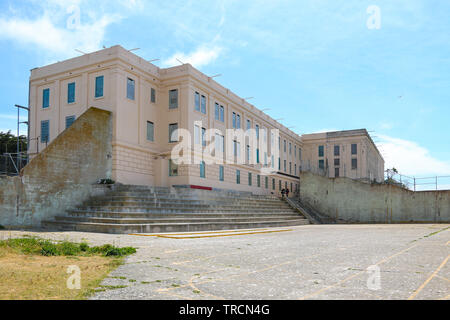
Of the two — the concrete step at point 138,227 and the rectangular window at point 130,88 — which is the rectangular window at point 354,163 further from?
the concrete step at point 138,227

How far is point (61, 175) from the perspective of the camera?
20328 mm

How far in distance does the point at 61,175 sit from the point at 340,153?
48.1m

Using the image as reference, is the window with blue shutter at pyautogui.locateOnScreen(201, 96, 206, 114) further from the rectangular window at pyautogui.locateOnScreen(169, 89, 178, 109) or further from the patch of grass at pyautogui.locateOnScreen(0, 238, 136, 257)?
the patch of grass at pyautogui.locateOnScreen(0, 238, 136, 257)

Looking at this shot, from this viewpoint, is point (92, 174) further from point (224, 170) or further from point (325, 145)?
point (325, 145)

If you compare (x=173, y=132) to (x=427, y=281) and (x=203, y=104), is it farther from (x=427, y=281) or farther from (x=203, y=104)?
(x=427, y=281)

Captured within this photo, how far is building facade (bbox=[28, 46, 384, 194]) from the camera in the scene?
2689 centimetres

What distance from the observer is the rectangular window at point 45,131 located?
1145 inches

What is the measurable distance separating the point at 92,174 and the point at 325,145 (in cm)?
4479

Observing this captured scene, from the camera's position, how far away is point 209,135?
33594 millimetres

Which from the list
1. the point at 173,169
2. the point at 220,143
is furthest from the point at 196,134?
the point at 220,143

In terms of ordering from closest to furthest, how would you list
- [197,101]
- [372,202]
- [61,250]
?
[61,250], [197,101], [372,202]

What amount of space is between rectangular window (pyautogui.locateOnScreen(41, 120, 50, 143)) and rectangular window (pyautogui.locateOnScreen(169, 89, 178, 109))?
9.47m

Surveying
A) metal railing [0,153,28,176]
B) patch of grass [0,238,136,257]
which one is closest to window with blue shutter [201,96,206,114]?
metal railing [0,153,28,176]

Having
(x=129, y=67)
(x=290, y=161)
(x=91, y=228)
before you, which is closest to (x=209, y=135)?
(x=129, y=67)
